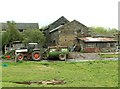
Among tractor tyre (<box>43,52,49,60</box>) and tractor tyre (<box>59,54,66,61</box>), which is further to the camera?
tractor tyre (<box>43,52,49,60</box>)

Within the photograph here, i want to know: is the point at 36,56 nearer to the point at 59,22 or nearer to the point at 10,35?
the point at 10,35

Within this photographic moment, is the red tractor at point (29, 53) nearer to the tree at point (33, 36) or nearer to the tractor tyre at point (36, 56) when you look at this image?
the tractor tyre at point (36, 56)

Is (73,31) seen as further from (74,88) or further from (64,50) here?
(74,88)

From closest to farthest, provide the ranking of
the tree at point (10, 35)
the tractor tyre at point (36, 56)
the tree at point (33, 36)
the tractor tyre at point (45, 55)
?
the tractor tyre at point (36, 56) → the tractor tyre at point (45, 55) → the tree at point (10, 35) → the tree at point (33, 36)

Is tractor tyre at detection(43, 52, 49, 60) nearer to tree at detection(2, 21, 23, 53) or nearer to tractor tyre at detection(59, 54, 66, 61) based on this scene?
tractor tyre at detection(59, 54, 66, 61)

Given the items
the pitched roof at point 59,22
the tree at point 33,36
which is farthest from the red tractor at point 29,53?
the pitched roof at point 59,22

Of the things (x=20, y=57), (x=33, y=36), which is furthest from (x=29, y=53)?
(x=33, y=36)

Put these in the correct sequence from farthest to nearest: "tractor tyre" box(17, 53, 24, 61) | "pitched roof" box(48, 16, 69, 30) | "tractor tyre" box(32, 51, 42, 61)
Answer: "pitched roof" box(48, 16, 69, 30), "tractor tyre" box(32, 51, 42, 61), "tractor tyre" box(17, 53, 24, 61)

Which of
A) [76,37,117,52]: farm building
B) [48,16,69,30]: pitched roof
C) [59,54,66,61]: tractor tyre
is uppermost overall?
[48,16,69,30]: pitched roof

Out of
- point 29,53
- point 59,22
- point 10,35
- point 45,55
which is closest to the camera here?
point 29,53

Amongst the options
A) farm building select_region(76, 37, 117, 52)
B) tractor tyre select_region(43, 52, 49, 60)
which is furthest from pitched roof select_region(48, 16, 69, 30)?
tractor tyre select_region(43, 52, 49, 60)

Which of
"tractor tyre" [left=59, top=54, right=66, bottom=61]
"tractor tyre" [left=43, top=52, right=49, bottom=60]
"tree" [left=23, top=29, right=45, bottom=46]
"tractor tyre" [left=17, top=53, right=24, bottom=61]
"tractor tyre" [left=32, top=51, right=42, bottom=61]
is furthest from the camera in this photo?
"tree" [left=23, top=29, right=45, bottom=46]

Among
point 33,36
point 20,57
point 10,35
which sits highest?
point 10,35

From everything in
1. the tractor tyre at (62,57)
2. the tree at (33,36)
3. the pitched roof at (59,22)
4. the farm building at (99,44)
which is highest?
the pitched roof at (59,22)
